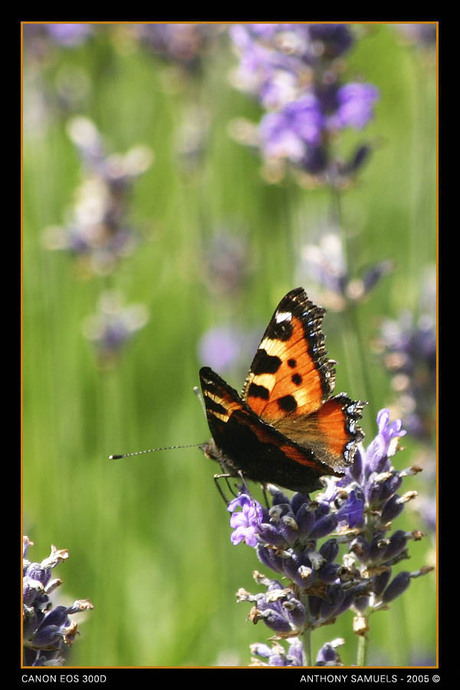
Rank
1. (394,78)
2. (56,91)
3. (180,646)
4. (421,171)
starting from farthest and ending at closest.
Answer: (394,78)
(56,91)
(421,171)
(180,646)

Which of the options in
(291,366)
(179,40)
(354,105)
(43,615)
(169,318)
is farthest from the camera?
(169,318)

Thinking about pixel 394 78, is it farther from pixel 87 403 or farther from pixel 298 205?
pixel 87 403

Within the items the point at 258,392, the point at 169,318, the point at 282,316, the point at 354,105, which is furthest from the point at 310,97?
the point at 169,318

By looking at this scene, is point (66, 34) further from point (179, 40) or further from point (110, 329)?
point (110, 329)

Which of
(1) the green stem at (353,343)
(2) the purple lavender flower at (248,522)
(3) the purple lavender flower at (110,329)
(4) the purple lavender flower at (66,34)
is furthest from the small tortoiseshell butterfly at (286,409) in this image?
(4) the purple lavender flower at (66,34)

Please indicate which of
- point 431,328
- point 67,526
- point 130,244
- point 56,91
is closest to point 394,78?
point 56,91

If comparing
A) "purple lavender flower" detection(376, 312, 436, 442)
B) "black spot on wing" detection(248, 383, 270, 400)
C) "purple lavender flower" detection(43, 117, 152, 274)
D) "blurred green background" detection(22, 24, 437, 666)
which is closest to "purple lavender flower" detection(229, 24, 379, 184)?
"blurred green background" detection(22, 24, 437, 666)

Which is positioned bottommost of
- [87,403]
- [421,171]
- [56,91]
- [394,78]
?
[87,403]
